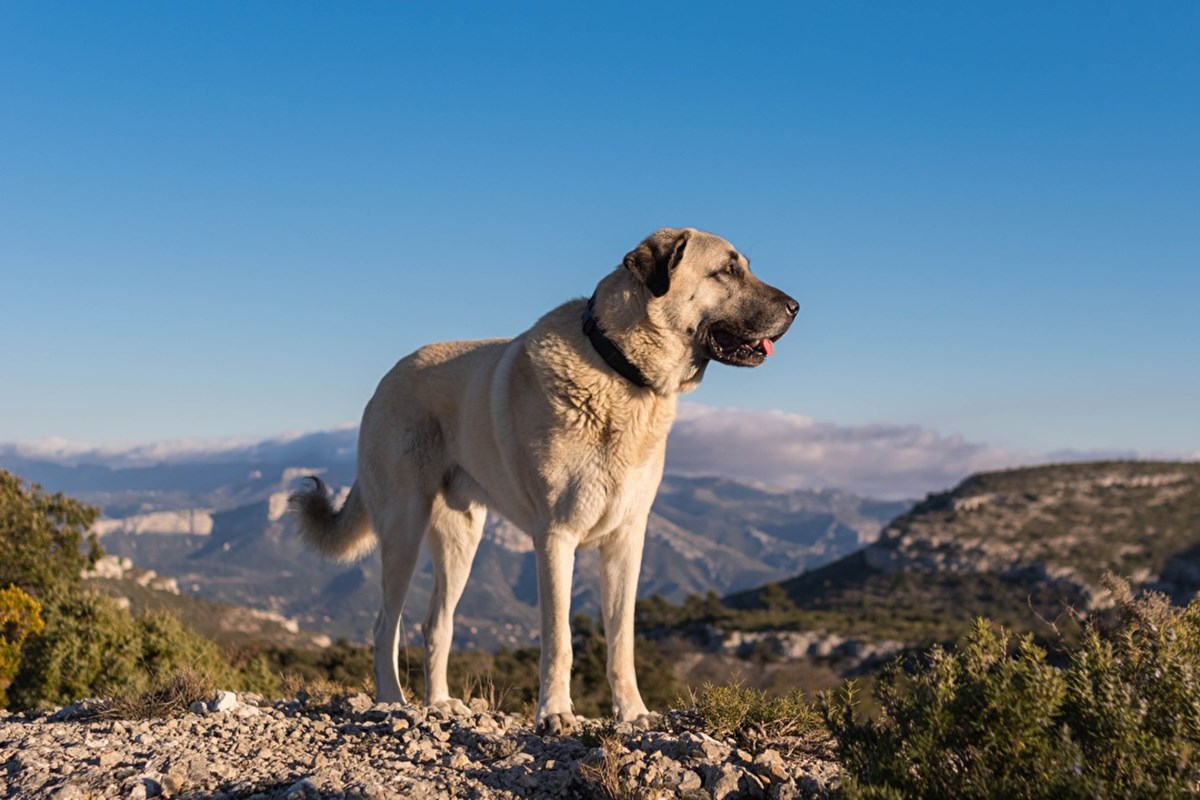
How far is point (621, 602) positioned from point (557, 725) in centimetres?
103

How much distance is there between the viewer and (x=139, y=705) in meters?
7.48

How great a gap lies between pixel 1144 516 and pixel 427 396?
103184mm

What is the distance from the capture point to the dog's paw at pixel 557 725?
634cm

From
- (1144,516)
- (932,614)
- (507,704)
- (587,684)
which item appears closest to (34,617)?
(507,704)

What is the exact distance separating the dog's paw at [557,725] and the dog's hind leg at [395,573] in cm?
213

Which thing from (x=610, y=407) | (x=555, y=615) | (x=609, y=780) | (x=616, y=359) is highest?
(x=616, y=359)

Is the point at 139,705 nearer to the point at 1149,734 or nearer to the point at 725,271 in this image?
the point at 725,271

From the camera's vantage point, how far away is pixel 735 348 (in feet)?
22.4

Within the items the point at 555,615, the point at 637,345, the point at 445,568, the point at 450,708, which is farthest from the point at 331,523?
the point at 637,345

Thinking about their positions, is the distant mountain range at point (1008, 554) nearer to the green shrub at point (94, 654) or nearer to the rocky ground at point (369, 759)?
the green shrub at point (94, 654)

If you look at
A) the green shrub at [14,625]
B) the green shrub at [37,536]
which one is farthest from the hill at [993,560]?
the green shrub at [14,625]

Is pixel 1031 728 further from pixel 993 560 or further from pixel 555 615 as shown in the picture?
pixel 993 560

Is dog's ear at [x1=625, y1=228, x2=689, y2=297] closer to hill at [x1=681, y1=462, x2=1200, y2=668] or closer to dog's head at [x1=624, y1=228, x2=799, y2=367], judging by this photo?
dog's head at [x1=624, y1=228, x2=799, y2=367]

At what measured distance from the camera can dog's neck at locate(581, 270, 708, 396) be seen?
6.77 m
